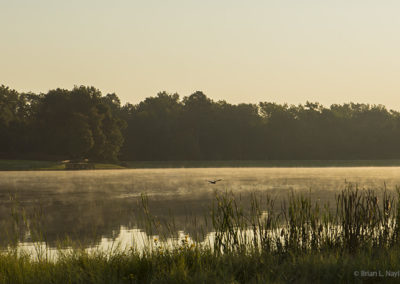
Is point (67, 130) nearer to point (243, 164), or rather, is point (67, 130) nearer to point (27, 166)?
point (27, 166)

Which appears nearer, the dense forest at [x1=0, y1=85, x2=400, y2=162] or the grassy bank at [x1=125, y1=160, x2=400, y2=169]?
the grassy bank at [x1=125, y1=160, x2=400, y2=169]

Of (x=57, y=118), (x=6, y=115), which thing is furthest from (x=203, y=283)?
(x=6, y=115)

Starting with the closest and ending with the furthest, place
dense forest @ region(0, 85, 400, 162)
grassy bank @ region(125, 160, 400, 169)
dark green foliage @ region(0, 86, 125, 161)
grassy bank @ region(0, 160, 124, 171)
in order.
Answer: grassy bank @ region(0, 160, 124, 171) < dark green foliage @ region(0, 86, 125, 161) < grassy bank @ region(125, 160, 400, 169) < dense forest @ region(0, 85, 400, 162)

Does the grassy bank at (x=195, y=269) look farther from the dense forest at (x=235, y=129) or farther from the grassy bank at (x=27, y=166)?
the dense forest at (x=235, y=129)

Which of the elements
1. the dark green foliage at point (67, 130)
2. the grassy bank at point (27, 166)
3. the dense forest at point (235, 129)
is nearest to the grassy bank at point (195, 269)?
the grassy bank at point (27, 166)

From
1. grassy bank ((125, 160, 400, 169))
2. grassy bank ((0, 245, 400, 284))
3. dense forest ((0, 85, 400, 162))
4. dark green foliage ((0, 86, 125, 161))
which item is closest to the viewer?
grassy bank ((0, 245, 400, 284))

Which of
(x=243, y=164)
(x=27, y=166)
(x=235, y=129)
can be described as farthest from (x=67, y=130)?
(x=235, y=129)

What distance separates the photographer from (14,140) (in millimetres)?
97125

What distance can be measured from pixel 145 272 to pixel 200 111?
117 metres

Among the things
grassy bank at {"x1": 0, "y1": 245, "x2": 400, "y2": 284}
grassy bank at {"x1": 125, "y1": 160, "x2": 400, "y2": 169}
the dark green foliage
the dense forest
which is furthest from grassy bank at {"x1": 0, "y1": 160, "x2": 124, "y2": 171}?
grassy bank at {"x1": 0, "y1": 245, "x2": 400, "y2": 284}

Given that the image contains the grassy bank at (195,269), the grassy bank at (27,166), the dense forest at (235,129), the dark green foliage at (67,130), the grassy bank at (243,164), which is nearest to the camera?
the grassy bank at (195,269)

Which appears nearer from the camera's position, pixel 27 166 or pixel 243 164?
pixel 27 166

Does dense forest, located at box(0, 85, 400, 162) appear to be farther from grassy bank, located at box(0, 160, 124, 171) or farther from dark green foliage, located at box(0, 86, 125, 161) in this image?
grassy bank, located at box(0, 160, 124, 171)

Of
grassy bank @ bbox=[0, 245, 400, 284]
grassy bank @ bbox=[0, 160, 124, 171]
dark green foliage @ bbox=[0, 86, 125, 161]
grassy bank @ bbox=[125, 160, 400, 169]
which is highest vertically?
dark green foliage @ bbox=[0, 86, 125, 161]
